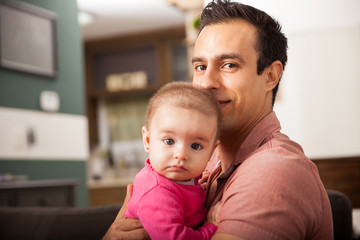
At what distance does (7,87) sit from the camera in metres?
3.70

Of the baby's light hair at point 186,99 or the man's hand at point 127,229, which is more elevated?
the baby's light hair at point 186,99

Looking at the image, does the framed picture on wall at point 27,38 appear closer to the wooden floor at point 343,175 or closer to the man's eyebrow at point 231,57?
the wooden floor at point 343,175

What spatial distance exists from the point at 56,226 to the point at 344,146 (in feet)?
6.78

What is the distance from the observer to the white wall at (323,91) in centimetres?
260

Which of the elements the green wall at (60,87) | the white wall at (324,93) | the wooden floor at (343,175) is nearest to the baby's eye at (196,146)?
the white wall at (324,93)

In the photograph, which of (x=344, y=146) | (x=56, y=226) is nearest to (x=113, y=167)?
(x=344, y=146)

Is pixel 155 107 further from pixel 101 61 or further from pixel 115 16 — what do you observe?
pixel 101 61

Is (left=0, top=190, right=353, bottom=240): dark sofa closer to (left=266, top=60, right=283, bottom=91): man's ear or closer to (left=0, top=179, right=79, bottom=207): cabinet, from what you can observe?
(left=266, top=60, right=283, bottom=91): man's ear

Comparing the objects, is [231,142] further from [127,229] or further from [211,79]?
[127,229]

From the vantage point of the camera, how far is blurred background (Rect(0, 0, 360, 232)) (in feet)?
8.72

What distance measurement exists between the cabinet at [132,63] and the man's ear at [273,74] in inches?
220

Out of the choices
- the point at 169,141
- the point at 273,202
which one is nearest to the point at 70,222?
the point at 169,141

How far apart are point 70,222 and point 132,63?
5.91 metres

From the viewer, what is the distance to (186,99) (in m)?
1.16
